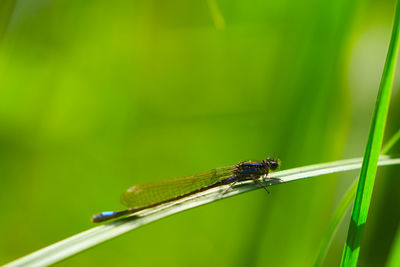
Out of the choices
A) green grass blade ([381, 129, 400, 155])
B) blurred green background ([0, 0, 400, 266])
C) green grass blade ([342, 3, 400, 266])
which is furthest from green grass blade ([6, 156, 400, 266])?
blurred green background ([0, 0, 400, 266])

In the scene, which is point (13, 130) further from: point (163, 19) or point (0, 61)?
point (163, 19)

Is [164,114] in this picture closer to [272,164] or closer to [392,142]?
[272,164]

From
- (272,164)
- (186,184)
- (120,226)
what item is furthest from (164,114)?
(120,226)

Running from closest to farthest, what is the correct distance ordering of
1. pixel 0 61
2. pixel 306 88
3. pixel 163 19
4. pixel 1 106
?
pixel 306 88, pixel 0 61, pixel 1 106, pixel 163 19

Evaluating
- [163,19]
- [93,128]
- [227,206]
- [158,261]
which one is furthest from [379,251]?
[163,19]

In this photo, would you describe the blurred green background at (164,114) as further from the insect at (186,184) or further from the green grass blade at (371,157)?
the green grass blade at (371,157)

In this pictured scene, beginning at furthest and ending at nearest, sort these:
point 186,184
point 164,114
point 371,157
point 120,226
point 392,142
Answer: point 164,114 < point 186,184 < point 392,142 < point 120,226 < point 371,157

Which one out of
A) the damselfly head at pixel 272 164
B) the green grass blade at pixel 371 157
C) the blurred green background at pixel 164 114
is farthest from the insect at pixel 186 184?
the green grass blade at pixel 371 157

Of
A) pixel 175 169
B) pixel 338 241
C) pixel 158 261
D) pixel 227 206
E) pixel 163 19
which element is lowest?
pixel 158 261
